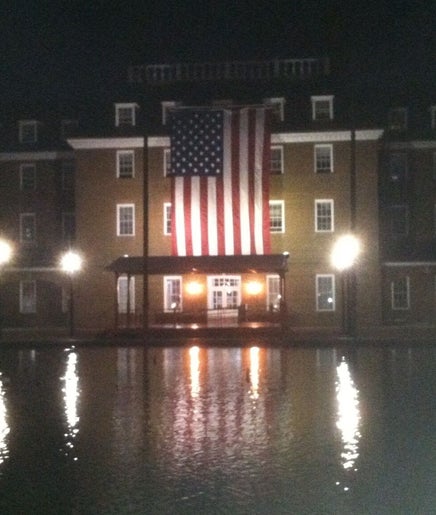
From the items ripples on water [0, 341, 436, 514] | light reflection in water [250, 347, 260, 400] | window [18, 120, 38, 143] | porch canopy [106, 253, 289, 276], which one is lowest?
ripples on water [0, 341, 436, 514]

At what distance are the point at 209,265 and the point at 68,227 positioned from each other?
11.7m

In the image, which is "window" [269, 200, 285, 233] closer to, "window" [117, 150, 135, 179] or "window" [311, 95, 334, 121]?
"window" [311, 95, 334, 121]

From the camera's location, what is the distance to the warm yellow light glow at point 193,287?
47312 millimetres

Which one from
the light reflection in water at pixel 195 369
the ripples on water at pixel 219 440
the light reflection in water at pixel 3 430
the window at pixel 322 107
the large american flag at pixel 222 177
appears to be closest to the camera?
the ripples on water at pixel 219 440

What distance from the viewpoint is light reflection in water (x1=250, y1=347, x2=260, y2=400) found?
745 inches

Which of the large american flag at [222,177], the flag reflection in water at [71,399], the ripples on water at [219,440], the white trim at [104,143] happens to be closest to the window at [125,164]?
the white trim at [104,143]

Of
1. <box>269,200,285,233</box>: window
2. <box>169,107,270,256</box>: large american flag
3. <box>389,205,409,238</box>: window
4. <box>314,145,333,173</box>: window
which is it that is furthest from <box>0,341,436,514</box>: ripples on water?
<box>389,205,409,238</box>: window

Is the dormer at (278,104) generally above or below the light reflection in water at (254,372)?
above

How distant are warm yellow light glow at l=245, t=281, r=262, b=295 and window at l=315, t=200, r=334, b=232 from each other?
401cm

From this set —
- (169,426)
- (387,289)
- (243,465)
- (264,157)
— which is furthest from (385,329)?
(243,465)

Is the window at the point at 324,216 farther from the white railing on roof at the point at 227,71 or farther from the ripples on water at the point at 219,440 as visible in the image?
the ripples on water at the point at 219,440

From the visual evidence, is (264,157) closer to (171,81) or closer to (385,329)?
(385,329)

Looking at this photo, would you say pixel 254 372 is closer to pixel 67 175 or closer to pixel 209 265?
pixel 209 265

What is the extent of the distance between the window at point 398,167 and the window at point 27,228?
19.7 meters
